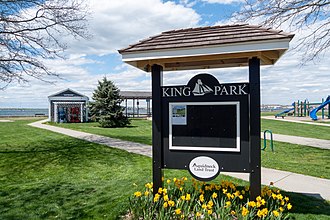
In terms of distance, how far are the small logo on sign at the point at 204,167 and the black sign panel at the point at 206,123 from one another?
0.18 ft

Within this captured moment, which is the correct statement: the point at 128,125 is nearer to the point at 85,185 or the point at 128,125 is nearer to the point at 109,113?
the point at 109,113

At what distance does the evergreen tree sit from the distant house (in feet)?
11.0

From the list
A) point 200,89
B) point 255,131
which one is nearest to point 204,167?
point 255,131

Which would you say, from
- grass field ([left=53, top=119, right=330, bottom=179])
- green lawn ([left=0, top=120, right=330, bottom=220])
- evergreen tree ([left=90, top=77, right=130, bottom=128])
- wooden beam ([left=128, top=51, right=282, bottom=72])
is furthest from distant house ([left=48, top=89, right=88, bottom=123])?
wooden beam ([left=128, top=51, right=282, bottom=72])

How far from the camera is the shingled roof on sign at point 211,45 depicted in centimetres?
358

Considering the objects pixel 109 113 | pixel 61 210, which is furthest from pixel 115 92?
pixel 61 210

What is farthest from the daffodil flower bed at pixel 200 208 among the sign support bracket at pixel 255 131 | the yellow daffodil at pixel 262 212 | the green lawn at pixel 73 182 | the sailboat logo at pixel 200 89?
the sailboat logo at pixel 200 89

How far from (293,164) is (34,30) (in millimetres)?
10570

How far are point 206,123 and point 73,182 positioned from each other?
3.83m

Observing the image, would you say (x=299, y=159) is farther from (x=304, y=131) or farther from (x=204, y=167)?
(x=304, y=131)

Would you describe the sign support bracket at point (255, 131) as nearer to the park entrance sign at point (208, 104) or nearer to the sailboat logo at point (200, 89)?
the park entrance sign at point (208, 104)

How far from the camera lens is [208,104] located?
13.3 ft

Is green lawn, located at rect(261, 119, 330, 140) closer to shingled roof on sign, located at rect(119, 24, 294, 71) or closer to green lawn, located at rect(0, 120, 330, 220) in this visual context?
green lawn, located at rect(0, 120, 330, 220)

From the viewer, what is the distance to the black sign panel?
3.87 metres
